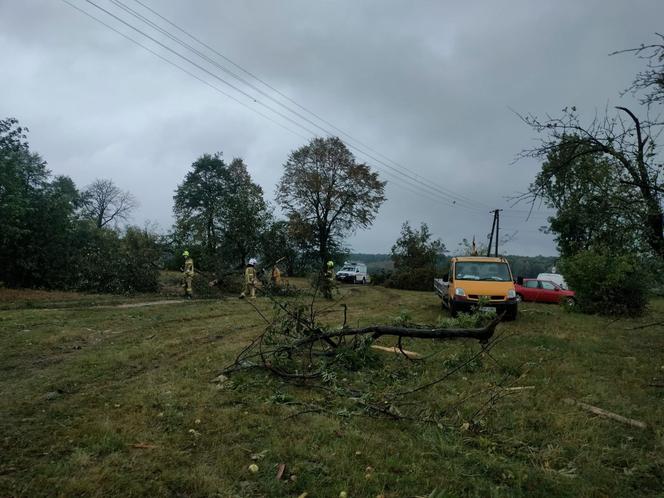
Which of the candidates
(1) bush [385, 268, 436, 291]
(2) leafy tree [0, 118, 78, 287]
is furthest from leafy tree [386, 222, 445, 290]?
(2) leafy tree [0, 118, 78, 287]

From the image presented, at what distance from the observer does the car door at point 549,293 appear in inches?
971

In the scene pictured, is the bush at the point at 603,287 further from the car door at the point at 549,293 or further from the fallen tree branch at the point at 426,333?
the fallen tree branch at the point at 426,333

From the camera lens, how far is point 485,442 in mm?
4133

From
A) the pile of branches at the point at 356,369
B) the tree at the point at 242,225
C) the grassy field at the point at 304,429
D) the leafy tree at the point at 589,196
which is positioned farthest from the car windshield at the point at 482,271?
the tree at the point at 242,225

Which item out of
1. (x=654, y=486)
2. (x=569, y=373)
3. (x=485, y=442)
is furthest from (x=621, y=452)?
(x=569, y=373)

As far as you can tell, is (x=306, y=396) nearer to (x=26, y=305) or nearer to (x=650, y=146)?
(x=650, y=146)

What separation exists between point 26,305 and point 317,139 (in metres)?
30.0

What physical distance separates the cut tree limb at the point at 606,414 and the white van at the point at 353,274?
36.8 m

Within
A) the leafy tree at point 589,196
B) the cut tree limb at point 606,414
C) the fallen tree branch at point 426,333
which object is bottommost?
the cut tree limb at point 606,414

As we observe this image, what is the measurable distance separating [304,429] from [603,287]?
1549 centimetres

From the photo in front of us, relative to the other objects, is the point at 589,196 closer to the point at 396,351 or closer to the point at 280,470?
the point at 396,351

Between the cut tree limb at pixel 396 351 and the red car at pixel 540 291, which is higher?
the red car at pixel 540 291

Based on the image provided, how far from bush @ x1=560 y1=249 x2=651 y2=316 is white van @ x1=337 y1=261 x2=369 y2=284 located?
1042 inches

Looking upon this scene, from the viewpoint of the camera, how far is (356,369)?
676 cm
